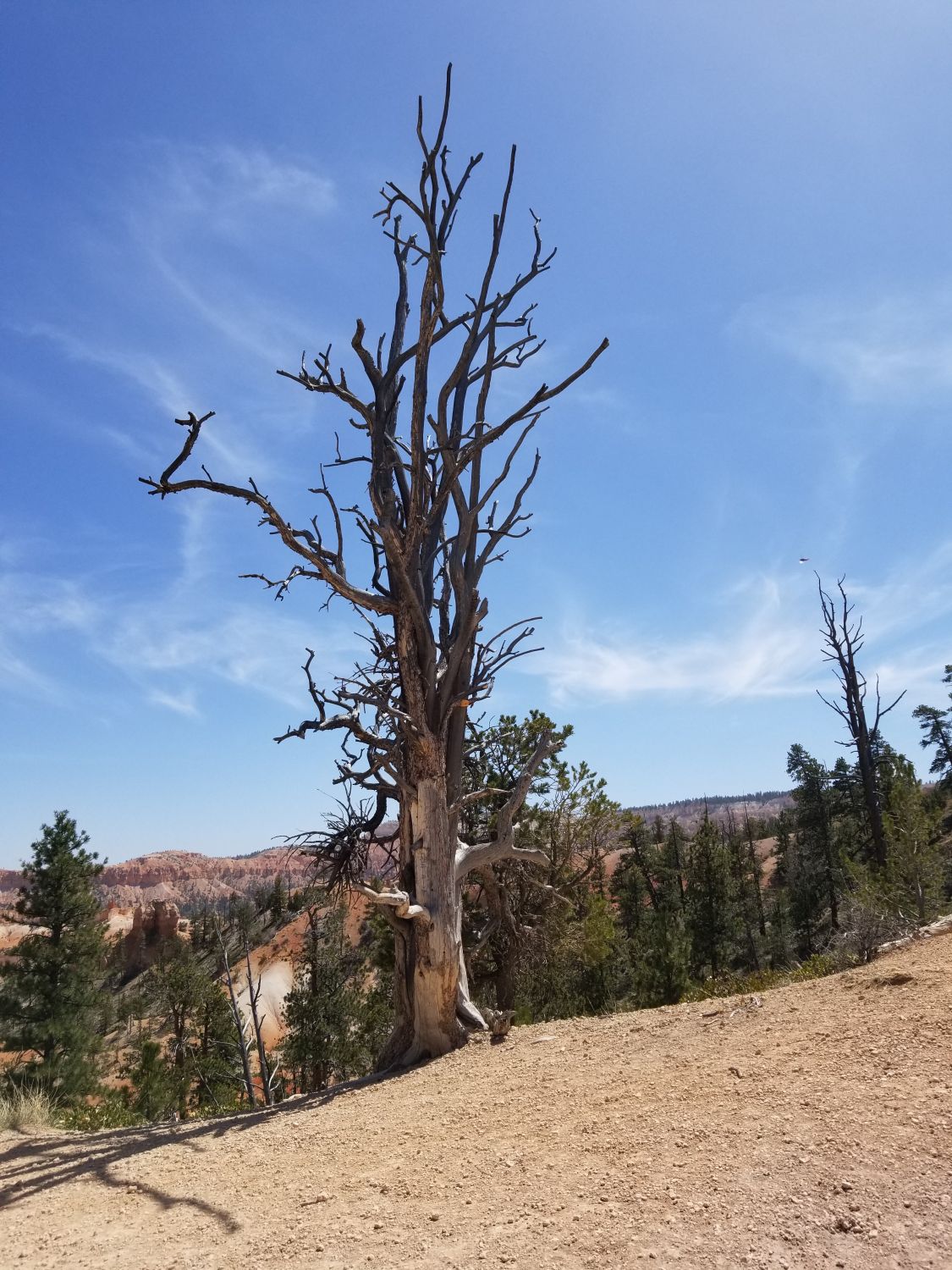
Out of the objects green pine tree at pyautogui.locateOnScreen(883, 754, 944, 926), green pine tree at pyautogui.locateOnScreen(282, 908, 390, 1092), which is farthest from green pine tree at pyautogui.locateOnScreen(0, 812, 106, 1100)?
green pine tree at pyautogui.locateOnScreen(883, 754, 944, 926)

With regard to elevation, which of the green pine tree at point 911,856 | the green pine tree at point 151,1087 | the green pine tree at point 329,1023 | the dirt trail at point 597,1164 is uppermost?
the green pine tree at point 911,856

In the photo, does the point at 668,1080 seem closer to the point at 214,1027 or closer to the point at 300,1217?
the point at 300,1217

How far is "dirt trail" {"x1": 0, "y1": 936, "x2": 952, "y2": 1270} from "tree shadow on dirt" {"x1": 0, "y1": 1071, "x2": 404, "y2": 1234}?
3 centimetres

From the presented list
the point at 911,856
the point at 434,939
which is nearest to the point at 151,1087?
the point at 434,939

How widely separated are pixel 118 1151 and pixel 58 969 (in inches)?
858

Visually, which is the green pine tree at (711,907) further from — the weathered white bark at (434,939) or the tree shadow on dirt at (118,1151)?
the tree shadow on dirt at (118,1151)

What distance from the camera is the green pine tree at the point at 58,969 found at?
77.3ft

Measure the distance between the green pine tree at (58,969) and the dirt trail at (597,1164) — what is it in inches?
791

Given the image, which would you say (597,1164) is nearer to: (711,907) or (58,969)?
(58,969)

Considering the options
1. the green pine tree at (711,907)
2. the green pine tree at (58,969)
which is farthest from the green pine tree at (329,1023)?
the green pine tree at (711,907)

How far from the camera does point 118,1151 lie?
6223 mm

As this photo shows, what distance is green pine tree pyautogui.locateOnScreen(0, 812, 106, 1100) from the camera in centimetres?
2356

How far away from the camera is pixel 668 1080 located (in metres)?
5.01

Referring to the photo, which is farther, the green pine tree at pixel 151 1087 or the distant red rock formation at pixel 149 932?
the distant red rock formation at pixel 149 932
